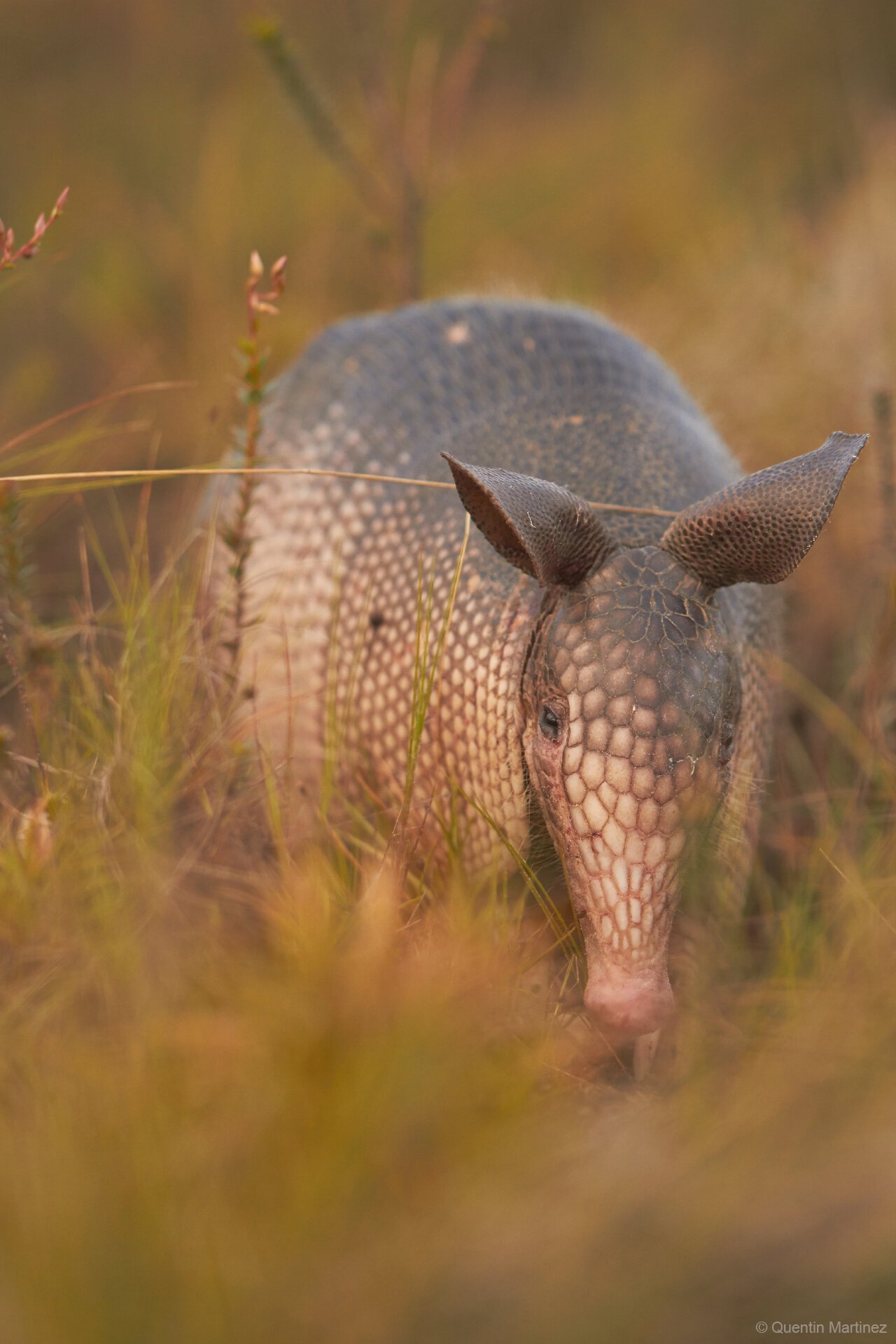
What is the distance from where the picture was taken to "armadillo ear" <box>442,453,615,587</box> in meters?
2.57

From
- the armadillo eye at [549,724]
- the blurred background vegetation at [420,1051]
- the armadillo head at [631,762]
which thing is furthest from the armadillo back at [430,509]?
the blurred background vegetation at [420,1051]

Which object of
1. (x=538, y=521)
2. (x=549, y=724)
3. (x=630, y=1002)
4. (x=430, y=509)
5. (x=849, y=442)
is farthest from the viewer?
(x=430, y=509)

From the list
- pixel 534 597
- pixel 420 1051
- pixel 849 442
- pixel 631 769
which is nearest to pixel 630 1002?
pixel 631 769

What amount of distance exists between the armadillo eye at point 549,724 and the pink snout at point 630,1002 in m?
0.50

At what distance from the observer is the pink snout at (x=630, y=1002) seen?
96.5 inches

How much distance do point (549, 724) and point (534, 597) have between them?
1.28ft

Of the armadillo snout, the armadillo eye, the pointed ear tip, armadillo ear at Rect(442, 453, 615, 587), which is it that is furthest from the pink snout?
the pointed ear tip

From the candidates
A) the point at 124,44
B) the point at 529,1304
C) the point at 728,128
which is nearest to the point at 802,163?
the point at 728,128

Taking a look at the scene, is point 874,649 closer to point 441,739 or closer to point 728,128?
point 441,739

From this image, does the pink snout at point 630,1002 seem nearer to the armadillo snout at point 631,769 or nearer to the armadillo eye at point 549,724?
the armadillo snout at point 631,769

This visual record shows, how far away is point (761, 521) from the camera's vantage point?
105 inches

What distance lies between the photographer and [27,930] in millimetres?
2428

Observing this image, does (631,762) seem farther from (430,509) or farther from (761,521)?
(430,509)

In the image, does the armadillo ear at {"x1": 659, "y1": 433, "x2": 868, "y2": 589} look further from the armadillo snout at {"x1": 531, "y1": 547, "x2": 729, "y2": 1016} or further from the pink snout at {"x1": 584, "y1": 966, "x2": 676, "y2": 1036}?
the pink snout at {"x1": 584, "y1": 966, "x2": 676, "y2": 1036}
